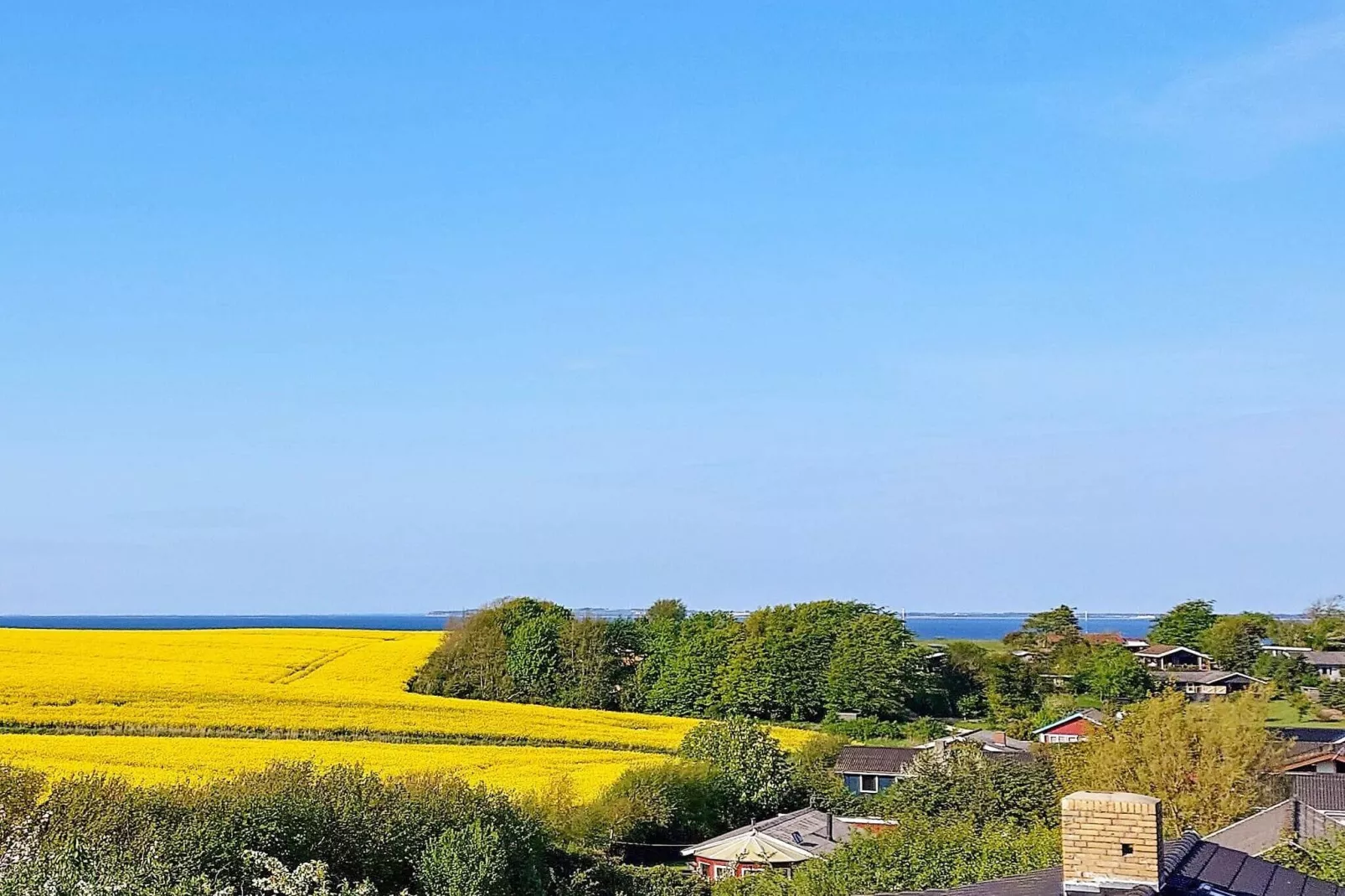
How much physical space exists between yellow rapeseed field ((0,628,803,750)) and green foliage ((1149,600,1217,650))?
57.0m

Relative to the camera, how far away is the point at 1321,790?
114 feet

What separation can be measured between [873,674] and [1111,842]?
65.7 m

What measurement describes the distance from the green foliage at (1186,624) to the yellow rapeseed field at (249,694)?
57.0m

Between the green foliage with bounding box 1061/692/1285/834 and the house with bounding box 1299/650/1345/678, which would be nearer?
the green foliage with bounding box 1061/692/1285/834

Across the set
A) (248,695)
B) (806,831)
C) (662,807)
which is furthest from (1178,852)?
(248,695)

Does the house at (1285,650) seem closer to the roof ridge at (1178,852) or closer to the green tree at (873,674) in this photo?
the green tree at (873,674)

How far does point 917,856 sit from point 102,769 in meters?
22.2

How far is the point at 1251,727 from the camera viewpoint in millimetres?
35094

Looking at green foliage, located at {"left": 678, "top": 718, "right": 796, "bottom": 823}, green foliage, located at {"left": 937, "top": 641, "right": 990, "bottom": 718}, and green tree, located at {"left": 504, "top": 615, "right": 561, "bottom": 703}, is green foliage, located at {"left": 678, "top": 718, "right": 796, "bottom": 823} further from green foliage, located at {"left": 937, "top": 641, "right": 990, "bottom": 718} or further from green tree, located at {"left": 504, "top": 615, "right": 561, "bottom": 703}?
green foliage, located at {"left": 937, "top": 641, "right": 990, "bottom": 718}

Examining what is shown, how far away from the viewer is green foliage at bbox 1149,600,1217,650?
106188 millimetres

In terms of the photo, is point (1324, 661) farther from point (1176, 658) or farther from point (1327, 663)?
point (1176, 658)

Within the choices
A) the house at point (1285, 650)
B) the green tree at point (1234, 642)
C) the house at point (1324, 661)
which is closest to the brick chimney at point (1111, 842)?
the house at point (1324, 661)

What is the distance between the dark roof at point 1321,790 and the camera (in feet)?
109

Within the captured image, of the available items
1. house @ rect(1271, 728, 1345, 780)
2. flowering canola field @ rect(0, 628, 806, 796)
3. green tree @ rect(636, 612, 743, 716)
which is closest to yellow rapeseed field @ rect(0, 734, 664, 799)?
flowering canola field @ rect(0, 628, 806, 796)
